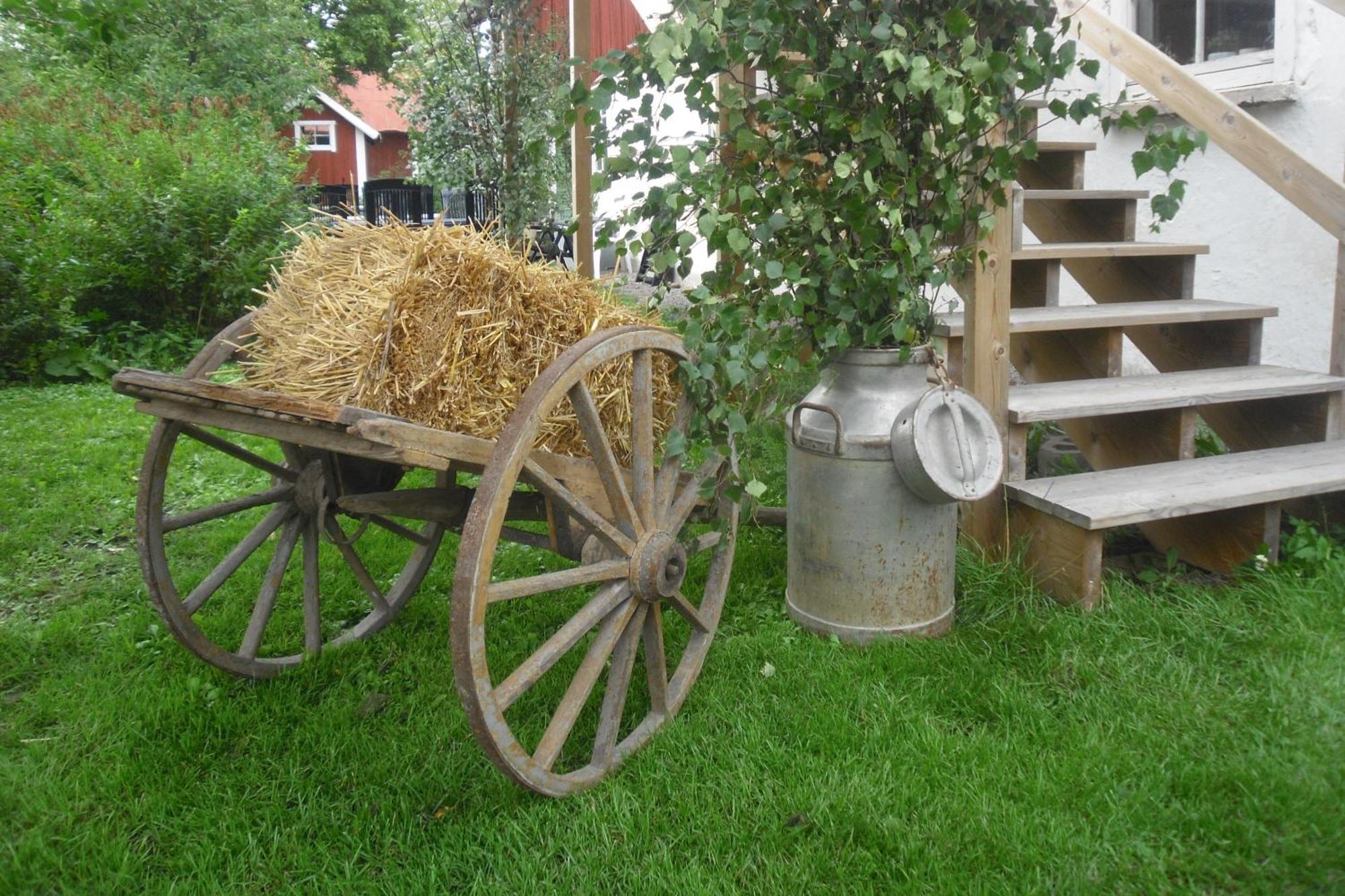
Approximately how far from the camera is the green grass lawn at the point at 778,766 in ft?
6.34

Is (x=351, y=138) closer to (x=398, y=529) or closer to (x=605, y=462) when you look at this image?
(x=398, y=529)

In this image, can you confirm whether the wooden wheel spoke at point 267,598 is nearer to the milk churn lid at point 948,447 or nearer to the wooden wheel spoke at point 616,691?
the wooden wheel spoke at point 616,691

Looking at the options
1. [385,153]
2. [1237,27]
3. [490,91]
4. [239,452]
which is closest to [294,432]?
[239,452]

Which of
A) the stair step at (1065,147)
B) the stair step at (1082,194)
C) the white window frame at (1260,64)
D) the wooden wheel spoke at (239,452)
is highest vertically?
the white window frame at (1260,64)

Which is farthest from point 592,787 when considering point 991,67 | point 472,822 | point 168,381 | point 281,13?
point 281,13

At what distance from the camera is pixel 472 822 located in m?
2.11

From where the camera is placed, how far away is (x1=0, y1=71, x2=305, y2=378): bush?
21.2ft

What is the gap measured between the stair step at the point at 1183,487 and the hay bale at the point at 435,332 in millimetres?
1278

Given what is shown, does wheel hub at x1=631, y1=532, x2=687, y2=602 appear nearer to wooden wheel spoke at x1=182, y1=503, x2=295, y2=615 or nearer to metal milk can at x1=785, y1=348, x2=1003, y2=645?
metal milk can at x1=785, y1=348, x2=1003, y2=645

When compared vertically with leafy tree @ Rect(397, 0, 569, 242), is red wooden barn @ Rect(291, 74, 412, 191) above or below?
above

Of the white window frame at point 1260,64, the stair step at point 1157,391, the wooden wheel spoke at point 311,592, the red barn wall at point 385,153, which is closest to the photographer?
the wooden wheel spoke at point 311,592

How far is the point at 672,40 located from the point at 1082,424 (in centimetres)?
198

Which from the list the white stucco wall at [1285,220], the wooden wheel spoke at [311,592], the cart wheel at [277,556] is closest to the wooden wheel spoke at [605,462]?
the cart wheel at [277,556]

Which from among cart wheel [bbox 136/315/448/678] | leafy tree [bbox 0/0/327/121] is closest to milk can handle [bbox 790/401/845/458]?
cart wheel [bbox 136/315/448/678]
